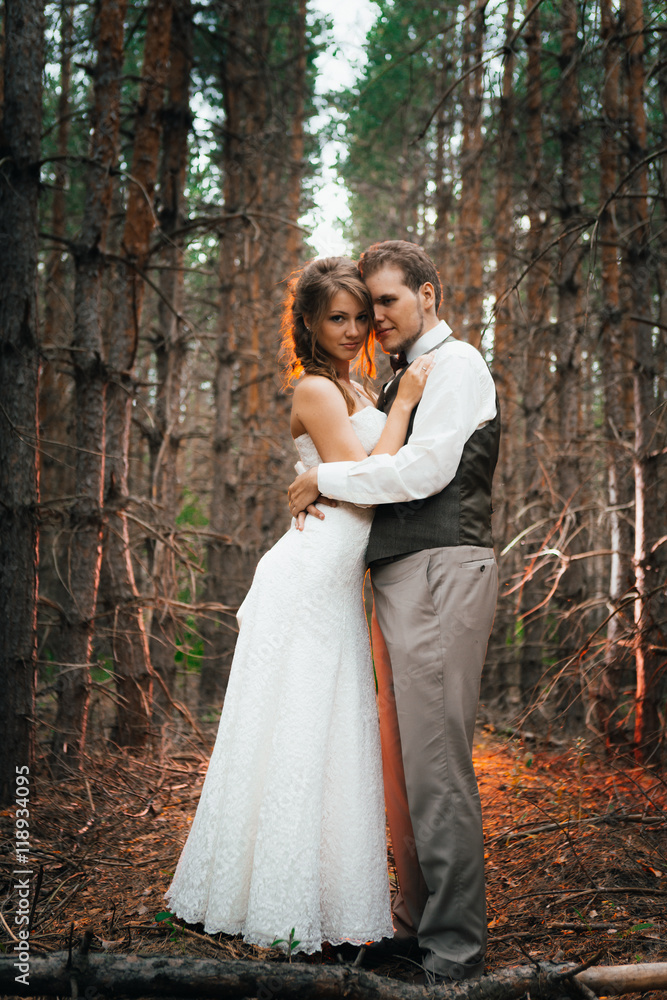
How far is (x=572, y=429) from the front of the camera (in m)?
7.02

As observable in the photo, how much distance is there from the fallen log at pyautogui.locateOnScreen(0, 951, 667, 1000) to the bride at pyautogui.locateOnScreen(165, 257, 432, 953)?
1.39 feet

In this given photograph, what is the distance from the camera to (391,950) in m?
2.79

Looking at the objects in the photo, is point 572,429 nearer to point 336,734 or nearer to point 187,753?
point 187,753

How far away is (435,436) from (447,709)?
0.98m

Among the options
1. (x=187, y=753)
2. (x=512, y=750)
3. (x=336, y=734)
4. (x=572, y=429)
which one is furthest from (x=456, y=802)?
(x=572, y=429)

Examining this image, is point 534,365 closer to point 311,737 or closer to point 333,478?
point 333,478

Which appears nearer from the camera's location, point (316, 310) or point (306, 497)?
point (306, 497)

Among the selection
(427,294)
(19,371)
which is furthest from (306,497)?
(19,371)

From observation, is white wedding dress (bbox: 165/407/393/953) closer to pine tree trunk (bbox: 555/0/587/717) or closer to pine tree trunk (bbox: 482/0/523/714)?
pine tree trunk (bbox: 555/0/587/717)

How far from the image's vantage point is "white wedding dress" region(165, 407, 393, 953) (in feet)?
8.73

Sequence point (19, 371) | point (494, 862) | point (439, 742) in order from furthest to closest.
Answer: point (19, 371) < point (494, 862) < point (439, 742)

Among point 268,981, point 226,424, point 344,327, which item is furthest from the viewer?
Result: point 226,424

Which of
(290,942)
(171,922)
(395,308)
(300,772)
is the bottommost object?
(171,922)

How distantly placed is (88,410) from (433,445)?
9.80 ft
